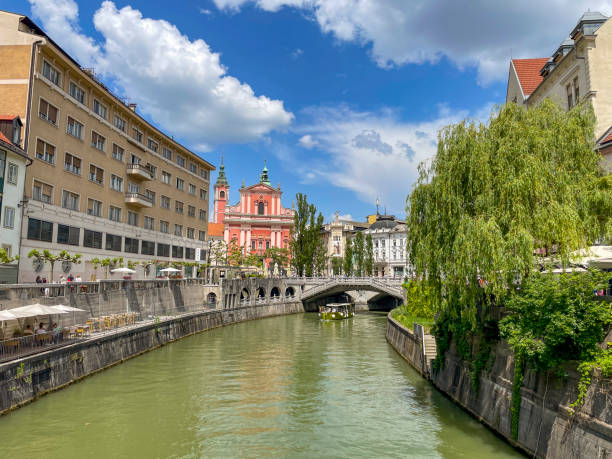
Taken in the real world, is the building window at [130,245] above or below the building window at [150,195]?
below

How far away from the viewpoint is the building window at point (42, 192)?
3356cm

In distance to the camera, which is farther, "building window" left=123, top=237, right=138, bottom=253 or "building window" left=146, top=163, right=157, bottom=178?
"building window" left=146, top=163, right=157, bottom=178

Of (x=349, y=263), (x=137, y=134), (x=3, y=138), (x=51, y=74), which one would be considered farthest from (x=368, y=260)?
(x=3, y=138)

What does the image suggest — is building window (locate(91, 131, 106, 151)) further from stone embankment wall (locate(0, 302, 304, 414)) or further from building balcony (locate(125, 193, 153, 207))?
stone embankment wall (locate(0, 302, 304, 414))

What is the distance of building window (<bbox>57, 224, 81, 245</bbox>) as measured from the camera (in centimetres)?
3635

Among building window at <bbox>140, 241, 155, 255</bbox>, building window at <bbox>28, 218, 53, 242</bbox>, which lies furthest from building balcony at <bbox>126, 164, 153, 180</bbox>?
building window at <bbox>28, 218, 53, 242</bbox>

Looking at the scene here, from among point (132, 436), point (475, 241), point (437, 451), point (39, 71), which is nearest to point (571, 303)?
point (475, 241)

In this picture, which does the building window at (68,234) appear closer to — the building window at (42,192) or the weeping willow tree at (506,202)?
the building window at (42,192)

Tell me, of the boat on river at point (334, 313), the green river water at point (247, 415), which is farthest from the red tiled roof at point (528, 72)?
the boat on river at point (334, 313)

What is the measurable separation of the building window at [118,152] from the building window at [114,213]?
5073 millimetres

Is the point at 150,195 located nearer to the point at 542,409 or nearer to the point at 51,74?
the point at 51,74

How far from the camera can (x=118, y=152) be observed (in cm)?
4578

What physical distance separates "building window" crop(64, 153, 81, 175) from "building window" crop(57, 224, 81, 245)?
16.0 ft

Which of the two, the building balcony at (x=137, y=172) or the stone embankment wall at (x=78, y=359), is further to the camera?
the building balcony at (x=137, y=172)
